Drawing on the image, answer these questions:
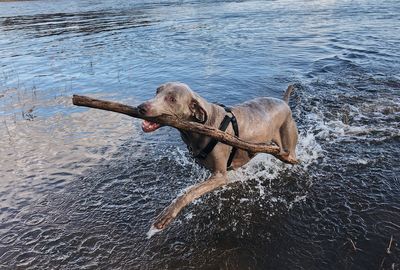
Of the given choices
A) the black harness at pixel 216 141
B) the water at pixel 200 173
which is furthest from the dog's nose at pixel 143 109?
the water at pixel 200 173

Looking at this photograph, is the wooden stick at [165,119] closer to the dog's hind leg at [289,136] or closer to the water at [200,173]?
the water at [200,173]

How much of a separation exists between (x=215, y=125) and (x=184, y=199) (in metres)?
1.27

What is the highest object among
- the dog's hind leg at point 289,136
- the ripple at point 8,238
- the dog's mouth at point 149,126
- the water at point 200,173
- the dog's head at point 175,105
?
the dog's head at point 175,105

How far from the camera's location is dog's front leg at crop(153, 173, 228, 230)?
4.55m

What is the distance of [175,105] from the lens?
16.8 ft

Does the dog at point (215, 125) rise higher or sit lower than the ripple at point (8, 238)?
higher

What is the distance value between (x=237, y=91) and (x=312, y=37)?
31.5 feet

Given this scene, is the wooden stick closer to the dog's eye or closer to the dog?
the dog

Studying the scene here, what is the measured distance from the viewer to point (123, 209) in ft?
20.9

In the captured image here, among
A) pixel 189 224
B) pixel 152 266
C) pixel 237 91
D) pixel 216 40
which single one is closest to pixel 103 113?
pixel 237 91

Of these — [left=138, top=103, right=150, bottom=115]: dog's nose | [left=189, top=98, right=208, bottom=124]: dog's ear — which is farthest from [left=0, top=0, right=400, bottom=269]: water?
[left=138, top=103, right=150, bottom=115]: dog's nose

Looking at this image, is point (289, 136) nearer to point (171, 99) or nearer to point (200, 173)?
point (200, 173)

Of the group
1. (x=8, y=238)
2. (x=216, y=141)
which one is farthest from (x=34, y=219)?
(x=216, y=141)

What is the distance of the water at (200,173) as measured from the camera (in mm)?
5328
